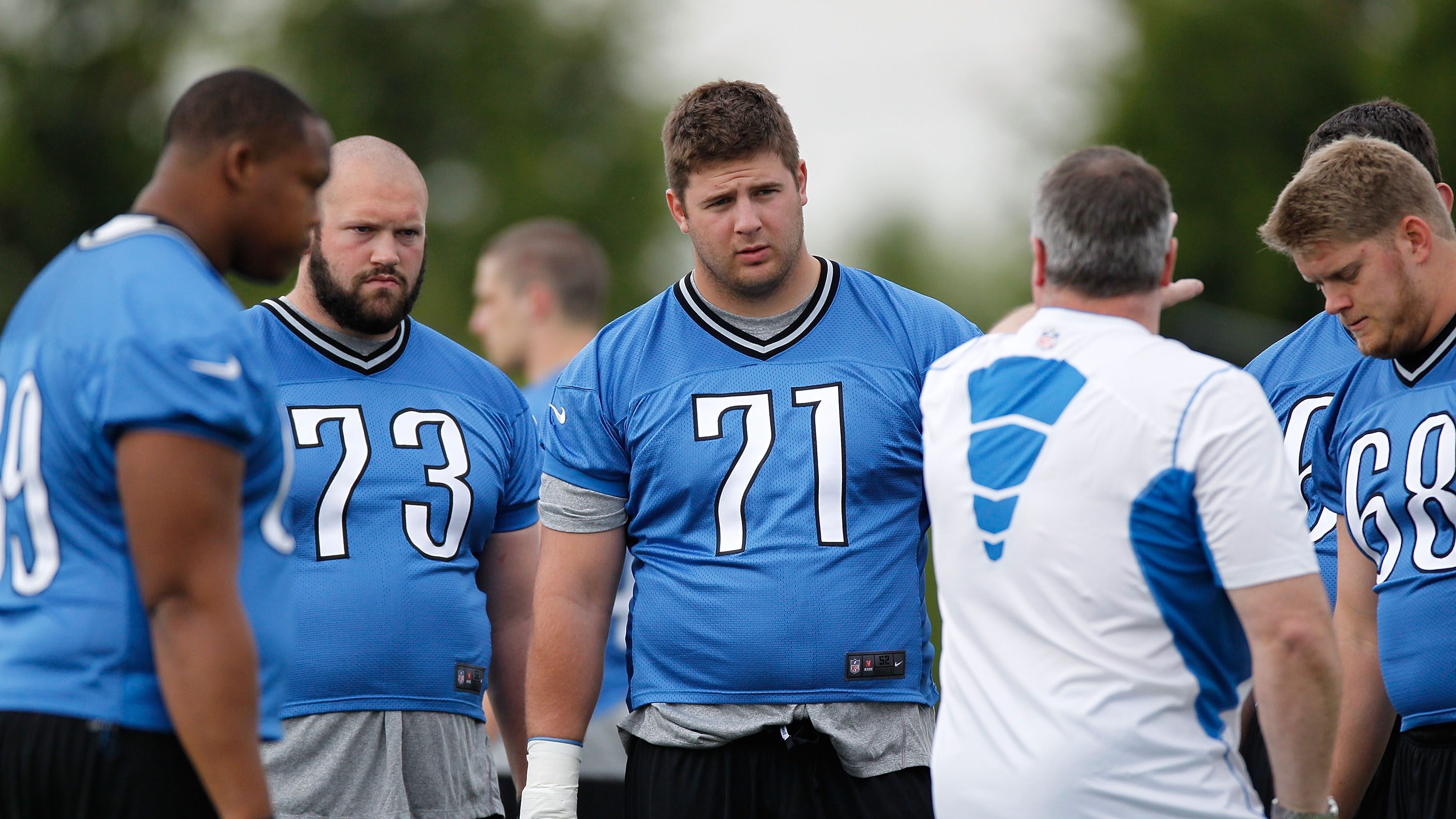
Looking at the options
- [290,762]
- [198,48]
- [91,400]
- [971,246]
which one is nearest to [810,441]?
[290,762]

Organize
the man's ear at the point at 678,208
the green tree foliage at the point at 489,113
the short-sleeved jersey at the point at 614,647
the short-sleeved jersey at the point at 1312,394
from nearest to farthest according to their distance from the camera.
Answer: the man's ear at the point at 678,208, the short-sleeved jersey at the point at 1312,394, the short-sleeved jersey at the point at 614,647, the green tree foliage at the point at 489,113

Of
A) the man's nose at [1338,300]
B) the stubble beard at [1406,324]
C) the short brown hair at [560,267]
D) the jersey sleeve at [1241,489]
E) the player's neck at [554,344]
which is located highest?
the short brown hair at [560,267]

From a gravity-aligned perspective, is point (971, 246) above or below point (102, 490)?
above

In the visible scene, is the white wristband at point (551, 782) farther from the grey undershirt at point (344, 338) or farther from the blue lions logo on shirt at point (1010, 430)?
the blue lions logo on shirt at point (1010, 430)

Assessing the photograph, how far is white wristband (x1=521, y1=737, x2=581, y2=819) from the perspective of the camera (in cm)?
350

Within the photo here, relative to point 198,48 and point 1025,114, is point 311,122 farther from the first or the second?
point 198,48

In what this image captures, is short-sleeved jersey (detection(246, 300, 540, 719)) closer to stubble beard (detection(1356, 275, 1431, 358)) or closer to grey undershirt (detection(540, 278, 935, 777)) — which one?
grey undershirt (detection(540, 278, 935, 777))

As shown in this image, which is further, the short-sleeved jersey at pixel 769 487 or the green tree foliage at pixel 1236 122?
the green tree foliage at pixel 1236 122

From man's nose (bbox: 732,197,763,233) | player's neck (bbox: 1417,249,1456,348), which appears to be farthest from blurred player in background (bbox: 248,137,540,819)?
player's neck (bbox: 1417,249,1456,348)

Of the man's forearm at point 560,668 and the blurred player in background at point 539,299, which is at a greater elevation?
the blurred player in background at point 539,299

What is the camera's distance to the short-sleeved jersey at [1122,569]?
2.40 meters

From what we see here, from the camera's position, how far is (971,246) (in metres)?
56.4

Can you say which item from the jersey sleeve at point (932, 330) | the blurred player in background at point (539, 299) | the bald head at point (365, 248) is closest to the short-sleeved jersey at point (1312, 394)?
the jersey sleeve at point (932, 330)

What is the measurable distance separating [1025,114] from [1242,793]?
1682cm
